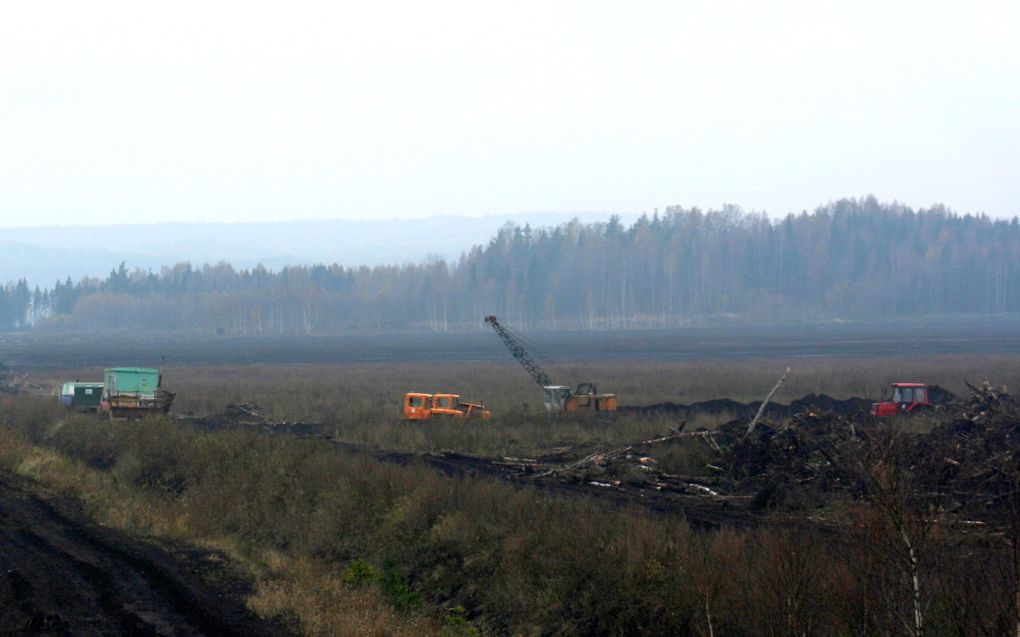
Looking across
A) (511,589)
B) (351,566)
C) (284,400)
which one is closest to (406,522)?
(351,566)

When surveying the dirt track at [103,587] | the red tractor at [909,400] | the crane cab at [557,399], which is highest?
the red tractor at [909,400]

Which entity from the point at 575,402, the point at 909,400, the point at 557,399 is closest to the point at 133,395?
the point at 557,399

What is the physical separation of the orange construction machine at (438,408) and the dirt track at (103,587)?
72.3ft

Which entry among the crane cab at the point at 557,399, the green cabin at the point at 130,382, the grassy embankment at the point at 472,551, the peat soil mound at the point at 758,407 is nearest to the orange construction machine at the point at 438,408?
the crane cab at the point at 557,399

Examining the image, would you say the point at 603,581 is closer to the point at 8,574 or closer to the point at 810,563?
the point at 810,563

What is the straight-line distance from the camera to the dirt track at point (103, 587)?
13336mm

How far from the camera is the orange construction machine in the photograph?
4309 centimetres

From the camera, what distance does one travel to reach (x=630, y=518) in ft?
53.8

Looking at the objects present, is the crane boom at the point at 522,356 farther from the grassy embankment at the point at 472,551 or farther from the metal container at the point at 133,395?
the grassy embankment at the point at 472,551

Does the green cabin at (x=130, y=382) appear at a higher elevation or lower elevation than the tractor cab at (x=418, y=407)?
higher

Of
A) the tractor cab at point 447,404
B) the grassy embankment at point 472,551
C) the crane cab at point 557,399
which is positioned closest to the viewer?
the grassy embankment at point 472,551

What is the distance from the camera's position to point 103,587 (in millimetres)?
15492

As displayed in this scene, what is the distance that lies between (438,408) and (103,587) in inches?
1123

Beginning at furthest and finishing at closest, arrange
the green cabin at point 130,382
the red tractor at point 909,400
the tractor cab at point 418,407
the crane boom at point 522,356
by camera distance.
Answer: the crane boom at point 522,356 < the green cabin at point 130,382 < the tractor cab at point 418,407 < the red tractor at point 909,400
